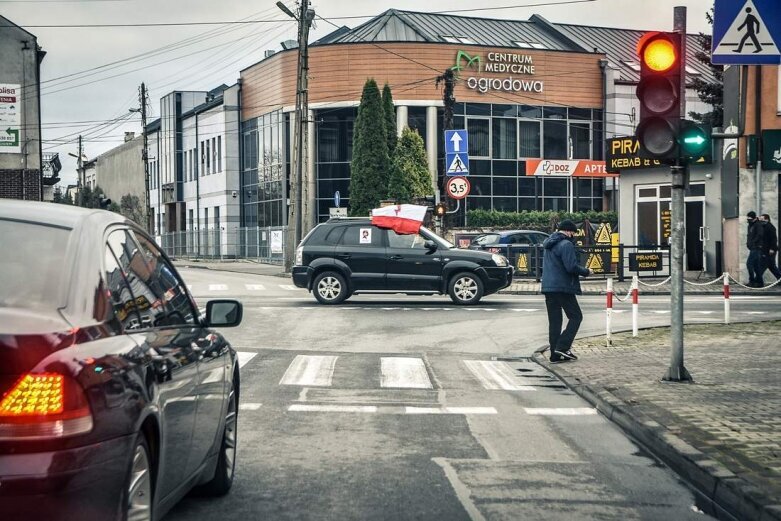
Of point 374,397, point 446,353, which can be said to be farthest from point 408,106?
point 374,397

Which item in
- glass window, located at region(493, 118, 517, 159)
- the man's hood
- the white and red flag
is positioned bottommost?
the man's hood

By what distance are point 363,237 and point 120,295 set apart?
67.2 ft

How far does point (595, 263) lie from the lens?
113 feet

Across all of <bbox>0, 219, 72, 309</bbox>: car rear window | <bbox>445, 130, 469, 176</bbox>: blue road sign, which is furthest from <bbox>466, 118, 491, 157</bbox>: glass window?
<bbox>0, 219, 72, 309</bbox>: car rear window

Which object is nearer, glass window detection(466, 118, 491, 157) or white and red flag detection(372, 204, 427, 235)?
white and red flag detection(372, 204, 427, 235)

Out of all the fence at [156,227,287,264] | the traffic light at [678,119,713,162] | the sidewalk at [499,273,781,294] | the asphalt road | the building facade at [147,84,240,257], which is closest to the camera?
the asphalt road

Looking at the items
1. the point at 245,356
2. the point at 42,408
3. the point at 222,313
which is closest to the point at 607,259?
the point at 245,356

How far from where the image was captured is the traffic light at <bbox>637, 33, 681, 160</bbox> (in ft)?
35.8

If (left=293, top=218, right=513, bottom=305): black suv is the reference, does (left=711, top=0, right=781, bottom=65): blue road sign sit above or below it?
above

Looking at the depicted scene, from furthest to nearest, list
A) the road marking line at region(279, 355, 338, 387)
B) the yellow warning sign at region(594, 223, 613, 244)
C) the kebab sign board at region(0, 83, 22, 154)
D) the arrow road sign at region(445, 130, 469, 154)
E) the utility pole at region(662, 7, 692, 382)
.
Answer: the kebab sign board at region(0, 83, 22, 154) → the yellow warning sign at region(594, 223, 613, 244) → the arrow road sign at region(445, 130, 469, 154) → the road marking line at region(279, 355, 338, 387) → the utility pole at region(662, 7, 692, 382)

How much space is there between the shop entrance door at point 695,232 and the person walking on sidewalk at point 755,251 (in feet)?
16.5

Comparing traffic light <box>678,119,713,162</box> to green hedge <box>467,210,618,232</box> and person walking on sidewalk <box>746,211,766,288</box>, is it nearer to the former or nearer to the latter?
person walking on sidewalk <box>746,211,766,288</box>

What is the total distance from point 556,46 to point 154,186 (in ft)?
123

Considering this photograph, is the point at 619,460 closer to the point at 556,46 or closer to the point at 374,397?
the point at 374,397
